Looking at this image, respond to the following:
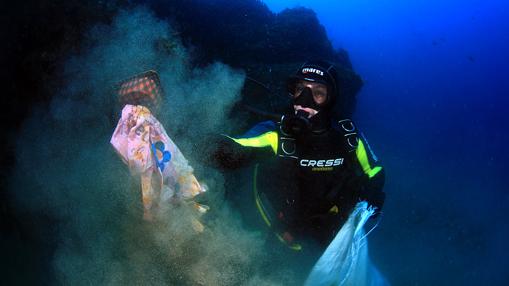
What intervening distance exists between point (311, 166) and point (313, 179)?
157 millimetres

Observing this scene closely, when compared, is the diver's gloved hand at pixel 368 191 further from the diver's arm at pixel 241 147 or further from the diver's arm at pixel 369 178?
the diver's arm at pixel 241 147

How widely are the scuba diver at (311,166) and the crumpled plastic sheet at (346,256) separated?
27 cm

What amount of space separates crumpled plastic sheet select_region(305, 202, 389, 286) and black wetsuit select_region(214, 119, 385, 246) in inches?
10.9

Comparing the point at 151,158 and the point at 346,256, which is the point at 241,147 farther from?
the point at 346,256

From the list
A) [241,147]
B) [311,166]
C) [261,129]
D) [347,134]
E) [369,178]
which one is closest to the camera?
[241,147]

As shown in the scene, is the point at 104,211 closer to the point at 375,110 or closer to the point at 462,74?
the point at 375,110

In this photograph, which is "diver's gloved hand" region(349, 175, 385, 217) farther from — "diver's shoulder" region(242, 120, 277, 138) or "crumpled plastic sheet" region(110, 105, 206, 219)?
"crumpled plastic sheet" region(110, 105, 206, 219)

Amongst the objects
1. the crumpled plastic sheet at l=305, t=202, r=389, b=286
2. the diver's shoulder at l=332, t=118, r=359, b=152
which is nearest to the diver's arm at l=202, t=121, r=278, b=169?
the diver's shoulder at l=332, t=118, r=359, b=152

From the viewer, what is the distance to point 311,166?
300cm

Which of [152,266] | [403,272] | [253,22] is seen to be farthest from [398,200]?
[152,266]

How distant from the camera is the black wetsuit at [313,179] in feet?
9.83

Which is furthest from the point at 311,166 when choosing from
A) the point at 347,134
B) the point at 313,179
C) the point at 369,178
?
the point at 369,178

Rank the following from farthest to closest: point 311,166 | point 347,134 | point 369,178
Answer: point 369,178, point 347,134, point 311,166

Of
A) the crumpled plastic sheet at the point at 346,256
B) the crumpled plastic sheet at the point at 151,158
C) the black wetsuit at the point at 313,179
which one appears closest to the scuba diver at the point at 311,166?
the black wetsuit at the point at 313,179
